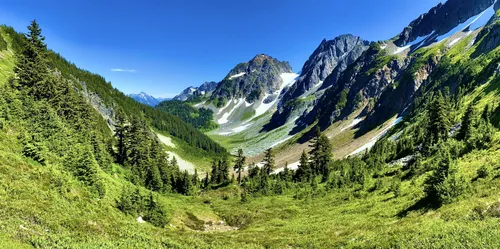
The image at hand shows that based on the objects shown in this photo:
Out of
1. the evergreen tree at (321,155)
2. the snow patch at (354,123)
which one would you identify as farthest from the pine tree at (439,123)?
the snow patch at (354,123)

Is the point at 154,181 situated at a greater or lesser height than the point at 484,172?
lesser

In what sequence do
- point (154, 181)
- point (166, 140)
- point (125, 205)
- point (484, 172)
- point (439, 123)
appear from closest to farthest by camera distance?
1. point (484, 172)
2. point (125, 205)
3. point (439, 123)
4. point (154, 181)
5. point (166, 140)

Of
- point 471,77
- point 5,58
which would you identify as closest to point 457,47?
point 471,77

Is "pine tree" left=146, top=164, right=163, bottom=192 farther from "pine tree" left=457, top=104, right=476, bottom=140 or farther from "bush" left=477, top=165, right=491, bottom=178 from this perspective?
"pine tree" left=457, top=104, right=476, bottom=140

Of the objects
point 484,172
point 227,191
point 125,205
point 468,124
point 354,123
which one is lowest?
point 227,191

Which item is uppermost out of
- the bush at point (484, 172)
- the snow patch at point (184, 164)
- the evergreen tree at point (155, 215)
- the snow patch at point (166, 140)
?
the snow patch at point (166, 140)

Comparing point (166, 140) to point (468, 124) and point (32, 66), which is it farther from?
point (468, 124)

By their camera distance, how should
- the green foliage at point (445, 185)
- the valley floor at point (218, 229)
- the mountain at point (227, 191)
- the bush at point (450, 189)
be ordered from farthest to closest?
1. the green foliage at point (445, 185)
2. the bush at point (450, 189)
3. the mountain at point (227, 191)
4. the valley floor at point (218, 229)

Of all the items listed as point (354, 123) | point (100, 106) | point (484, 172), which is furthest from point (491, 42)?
point (100, 106)

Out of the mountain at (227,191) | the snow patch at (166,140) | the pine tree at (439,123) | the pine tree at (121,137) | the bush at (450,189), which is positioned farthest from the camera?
the snow patch at (166,140)

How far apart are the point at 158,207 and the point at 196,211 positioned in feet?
50.3

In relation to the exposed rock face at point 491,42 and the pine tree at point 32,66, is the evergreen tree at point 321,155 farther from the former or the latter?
the exposed rock face at point 491,42

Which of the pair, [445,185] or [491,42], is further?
[491,42]

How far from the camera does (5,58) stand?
89.8 meters
